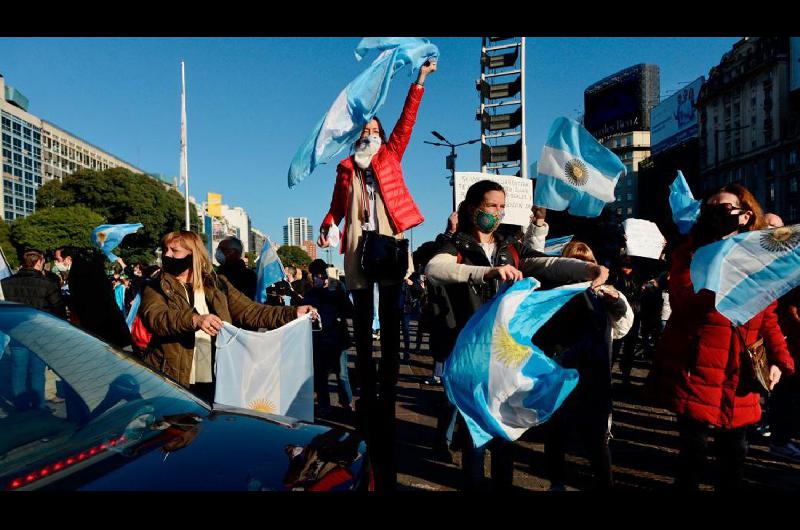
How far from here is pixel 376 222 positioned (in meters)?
3.56

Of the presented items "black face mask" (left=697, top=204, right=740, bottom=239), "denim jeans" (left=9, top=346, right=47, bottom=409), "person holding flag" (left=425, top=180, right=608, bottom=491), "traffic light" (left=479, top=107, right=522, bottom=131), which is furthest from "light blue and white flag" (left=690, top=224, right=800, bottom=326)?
"traffic light" (left=479, top=107, right=522, bottom=131)

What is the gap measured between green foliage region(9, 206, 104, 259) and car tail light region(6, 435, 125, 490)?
59.1 metres

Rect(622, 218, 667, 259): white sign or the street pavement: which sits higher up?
Rect(622, 218, 667, 259): white sign

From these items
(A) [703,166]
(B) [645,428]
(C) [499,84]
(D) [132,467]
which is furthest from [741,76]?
(D) [132,467]

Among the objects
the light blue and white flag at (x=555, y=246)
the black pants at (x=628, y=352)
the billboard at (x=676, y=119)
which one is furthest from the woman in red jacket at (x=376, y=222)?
the billboard at (x=676, y=119)

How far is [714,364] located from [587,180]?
1770 mm

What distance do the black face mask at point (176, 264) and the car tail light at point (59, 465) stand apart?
1.97 m

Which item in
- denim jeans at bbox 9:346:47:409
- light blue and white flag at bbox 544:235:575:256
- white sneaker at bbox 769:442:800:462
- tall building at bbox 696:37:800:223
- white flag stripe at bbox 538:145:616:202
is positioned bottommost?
white sneaker at bbox 769:442:800:462

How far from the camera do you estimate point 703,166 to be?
8225 cm

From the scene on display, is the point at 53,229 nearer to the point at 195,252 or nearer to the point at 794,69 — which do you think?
the point at 195,252

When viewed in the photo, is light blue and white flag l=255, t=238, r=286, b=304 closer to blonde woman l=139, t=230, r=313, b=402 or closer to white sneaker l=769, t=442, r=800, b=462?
blonde woman l=139, t=230, r=313, b=402

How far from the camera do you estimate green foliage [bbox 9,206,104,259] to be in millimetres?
55594
